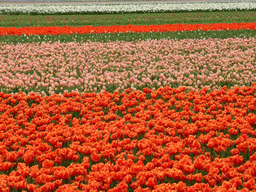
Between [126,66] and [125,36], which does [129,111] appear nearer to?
[126,66]

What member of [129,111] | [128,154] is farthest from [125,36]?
[128,154]

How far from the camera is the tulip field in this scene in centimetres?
312

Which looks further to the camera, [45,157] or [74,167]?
[45,157]

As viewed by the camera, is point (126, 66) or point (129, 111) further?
point (126, 66)

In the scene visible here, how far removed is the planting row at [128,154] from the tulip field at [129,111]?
1 centimetres

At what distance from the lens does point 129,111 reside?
199 inches

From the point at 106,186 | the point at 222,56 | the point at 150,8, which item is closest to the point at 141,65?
the point at 222,56

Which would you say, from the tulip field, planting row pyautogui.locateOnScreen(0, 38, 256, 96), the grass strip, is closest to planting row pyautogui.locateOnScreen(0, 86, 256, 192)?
the tulip field

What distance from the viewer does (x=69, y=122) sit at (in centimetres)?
524

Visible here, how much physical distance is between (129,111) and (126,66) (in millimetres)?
4087

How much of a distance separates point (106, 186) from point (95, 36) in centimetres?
1165

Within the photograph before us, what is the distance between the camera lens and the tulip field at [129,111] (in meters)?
3.12

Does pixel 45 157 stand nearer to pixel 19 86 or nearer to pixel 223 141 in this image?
pixel 223 141

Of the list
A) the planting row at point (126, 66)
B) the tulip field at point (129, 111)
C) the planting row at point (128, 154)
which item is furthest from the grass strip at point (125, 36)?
the planting row at point (128, 154)
